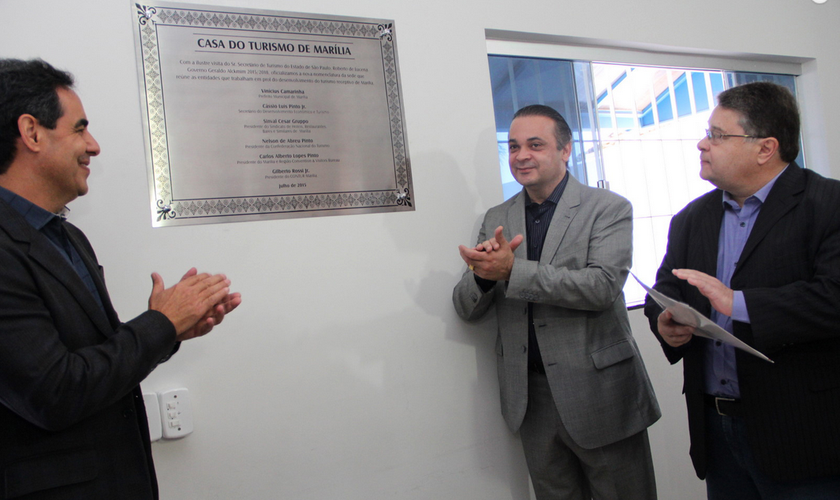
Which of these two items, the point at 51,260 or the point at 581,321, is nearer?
the point at 51,260

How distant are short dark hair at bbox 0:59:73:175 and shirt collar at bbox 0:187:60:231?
0.06m

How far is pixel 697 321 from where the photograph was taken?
4.34 feet

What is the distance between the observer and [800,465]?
4.41 ft

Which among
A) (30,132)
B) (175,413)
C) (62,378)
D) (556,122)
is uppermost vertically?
(556,122)

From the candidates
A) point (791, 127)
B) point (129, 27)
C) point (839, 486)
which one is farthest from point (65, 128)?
point (839, 486)

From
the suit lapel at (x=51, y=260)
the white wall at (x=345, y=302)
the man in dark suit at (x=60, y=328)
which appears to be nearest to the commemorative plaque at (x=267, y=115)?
the white wall at (x=345, y=302)

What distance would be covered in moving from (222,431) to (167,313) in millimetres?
741

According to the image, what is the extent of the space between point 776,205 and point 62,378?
169 cm

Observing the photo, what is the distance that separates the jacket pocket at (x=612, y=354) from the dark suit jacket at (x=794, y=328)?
38cm

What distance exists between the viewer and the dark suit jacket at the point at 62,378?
985 millimetres

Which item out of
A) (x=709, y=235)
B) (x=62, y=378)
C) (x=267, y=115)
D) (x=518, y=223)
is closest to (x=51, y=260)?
(x=62, y=378)

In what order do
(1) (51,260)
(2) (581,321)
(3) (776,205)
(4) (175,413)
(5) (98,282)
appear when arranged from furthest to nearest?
(2) (581,321)
(4) (175,413)
(3) (776,205)
(5) (98,282)
(1) (51,260)

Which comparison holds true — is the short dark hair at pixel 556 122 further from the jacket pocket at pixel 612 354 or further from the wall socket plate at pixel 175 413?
the wall socket plate at pixel 175 413

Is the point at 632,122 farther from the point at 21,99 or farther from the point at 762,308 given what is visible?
the point at 21,99
